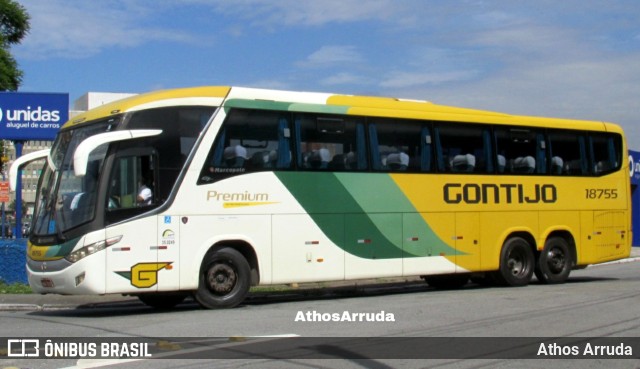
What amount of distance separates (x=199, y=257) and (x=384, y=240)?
3806 millimetres

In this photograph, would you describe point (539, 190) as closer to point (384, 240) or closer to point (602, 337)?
point (384, 240)

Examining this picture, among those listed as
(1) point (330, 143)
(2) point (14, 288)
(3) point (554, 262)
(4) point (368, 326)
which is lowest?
(4) point (368, 326)

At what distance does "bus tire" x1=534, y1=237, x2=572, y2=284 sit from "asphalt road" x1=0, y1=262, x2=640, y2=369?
5.05 ft

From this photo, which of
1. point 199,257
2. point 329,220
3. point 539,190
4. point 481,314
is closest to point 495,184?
point 539,190

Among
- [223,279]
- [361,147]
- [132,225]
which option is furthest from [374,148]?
[132,225]

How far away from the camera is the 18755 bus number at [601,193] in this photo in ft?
63.0

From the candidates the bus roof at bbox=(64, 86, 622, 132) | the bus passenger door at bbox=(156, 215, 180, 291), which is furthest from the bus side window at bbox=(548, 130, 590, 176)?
the bus passenger door at bbox=(156, 215, 180, 291)

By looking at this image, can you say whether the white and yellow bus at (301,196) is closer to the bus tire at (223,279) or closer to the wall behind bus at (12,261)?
the bus tire at (223,279)

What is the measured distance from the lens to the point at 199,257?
1379 cm

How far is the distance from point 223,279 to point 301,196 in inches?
80.7

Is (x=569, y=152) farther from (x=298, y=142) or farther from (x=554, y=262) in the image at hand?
(x=298, y=142)

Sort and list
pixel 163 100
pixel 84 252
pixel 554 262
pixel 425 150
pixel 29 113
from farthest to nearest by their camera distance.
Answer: pixel 29 113
pixel 554 262
pixel 425 150
pixel 163 100
pixel 84 252

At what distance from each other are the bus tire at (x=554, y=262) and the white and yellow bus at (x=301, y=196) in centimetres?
4

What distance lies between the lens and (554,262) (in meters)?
18.8
